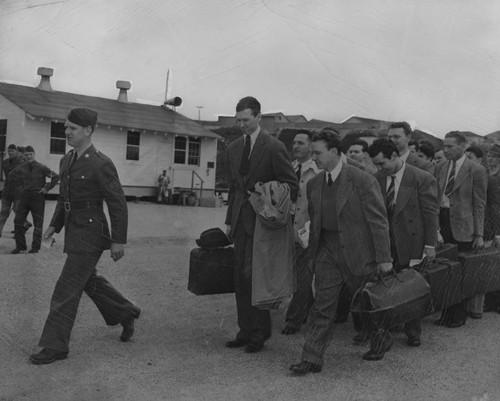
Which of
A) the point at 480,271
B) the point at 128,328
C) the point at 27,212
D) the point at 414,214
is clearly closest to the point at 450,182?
the point at 480,271

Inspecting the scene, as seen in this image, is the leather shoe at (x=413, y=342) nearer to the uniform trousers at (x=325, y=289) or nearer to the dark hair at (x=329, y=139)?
the uniform trousers at (x=325, y=289)

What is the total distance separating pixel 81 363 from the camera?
15.0 ft

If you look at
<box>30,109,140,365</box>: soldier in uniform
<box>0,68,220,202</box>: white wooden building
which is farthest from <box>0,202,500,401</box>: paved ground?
<box>0,68,220,202</box>: white wooden building

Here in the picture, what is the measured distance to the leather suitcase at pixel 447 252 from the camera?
6066mm

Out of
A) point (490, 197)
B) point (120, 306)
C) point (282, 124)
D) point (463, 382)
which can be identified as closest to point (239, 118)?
point (120, 306)

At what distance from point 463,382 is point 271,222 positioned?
1833 mm

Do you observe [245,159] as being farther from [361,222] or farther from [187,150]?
[187,150]

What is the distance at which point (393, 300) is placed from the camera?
190 inches

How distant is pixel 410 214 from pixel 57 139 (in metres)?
20.7

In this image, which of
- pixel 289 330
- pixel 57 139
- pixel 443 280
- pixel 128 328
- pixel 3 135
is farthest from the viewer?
pixel 3 135

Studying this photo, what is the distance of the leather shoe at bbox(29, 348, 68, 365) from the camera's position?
4469 mm

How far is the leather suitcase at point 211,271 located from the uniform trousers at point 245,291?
0.17 metres

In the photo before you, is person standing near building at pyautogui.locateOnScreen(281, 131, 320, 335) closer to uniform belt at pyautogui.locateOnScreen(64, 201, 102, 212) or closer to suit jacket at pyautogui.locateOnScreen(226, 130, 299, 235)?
suit jacket at pyautogui.locateOnScreen(226, 130, 299, 235)

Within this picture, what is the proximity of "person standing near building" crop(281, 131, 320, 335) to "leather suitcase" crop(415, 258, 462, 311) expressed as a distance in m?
1.08
